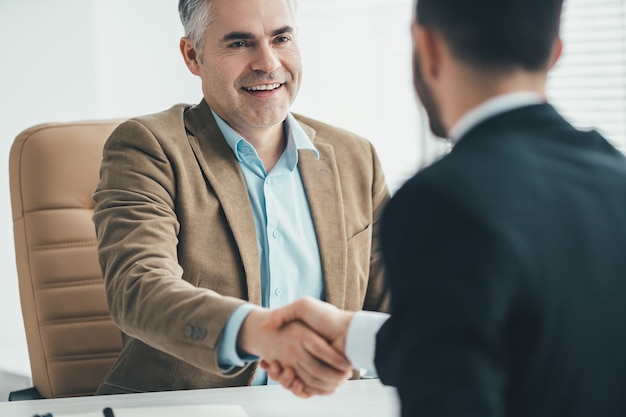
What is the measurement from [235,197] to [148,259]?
0.29 meters

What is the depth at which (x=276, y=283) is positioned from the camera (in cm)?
177

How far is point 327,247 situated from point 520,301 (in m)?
1.09

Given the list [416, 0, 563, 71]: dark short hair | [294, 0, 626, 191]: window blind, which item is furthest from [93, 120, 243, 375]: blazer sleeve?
[294, 0, 626, 191]: window blind

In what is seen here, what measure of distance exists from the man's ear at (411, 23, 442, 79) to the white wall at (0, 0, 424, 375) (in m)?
2.34

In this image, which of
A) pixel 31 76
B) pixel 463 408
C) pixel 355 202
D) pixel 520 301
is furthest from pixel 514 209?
pixel 31 76

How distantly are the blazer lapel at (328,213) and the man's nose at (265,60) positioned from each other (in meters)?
0.22

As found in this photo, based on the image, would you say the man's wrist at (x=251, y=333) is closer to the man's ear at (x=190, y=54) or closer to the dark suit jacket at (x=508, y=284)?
the dark suit jacket at (x=508, y=284)

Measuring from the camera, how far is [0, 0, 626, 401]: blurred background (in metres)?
3.19

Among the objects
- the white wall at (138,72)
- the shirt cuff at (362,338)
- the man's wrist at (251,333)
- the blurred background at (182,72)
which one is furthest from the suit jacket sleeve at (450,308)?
the white wall at (138,72)

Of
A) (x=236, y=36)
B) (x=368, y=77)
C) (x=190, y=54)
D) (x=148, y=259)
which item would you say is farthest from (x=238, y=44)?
(x=368, y=77)

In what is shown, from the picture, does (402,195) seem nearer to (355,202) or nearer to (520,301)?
(520,301)

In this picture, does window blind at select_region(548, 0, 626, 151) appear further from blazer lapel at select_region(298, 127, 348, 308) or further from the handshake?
the handshake

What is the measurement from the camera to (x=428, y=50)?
89 centimetres

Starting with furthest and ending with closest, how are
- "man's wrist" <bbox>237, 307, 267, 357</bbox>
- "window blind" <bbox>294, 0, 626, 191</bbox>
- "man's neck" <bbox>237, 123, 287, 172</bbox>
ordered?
"window blind" <bbox>294, 0, 626, 191</bbox>, "man's neck" <bbox>237, 123, 287, 172</bbox>, "man's wrist" <bbox>237, 307, 267, 357</bbox>
